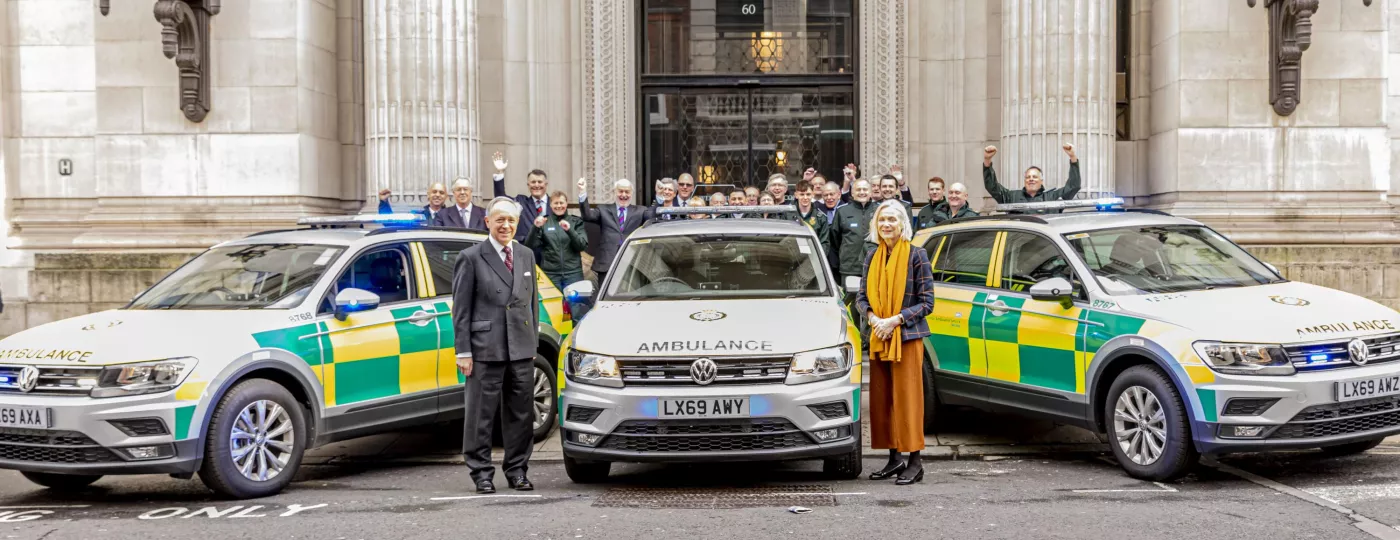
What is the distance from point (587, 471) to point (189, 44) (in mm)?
8325

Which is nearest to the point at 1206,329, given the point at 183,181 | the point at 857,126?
the point at 857,126

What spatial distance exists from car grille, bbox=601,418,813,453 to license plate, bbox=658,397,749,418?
46 mm

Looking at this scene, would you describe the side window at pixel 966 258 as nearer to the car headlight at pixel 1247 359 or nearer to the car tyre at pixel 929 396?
the car tyre at pixel 929 396

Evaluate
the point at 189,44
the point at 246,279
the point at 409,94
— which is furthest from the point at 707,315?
the point at 189,44

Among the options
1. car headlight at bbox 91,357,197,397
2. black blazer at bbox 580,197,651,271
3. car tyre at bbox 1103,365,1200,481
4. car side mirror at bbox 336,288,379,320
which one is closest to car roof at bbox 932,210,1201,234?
car tyre at bbox 1103,365,1200,481

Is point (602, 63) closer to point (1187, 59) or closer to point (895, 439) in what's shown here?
point (1187, 59)

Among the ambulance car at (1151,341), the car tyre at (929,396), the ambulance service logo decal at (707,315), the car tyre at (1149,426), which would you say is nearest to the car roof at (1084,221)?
the ambulance car at (1151,341)

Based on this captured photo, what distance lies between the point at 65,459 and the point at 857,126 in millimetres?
10598

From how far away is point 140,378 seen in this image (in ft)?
22.8

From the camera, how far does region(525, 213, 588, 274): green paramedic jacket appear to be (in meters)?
11.4

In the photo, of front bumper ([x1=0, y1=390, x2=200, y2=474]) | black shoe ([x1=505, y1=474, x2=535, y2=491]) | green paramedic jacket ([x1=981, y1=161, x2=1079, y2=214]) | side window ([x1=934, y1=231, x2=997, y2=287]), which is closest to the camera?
front bumper ([x1=0, y1=390, x2=200, y2=474])

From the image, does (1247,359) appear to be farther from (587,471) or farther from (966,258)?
(587,471)

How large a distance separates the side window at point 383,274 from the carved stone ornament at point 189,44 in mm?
6280

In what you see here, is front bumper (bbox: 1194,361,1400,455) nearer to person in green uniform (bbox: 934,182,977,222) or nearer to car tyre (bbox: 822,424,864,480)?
car tyre (bbox: 822,424,864,480)
